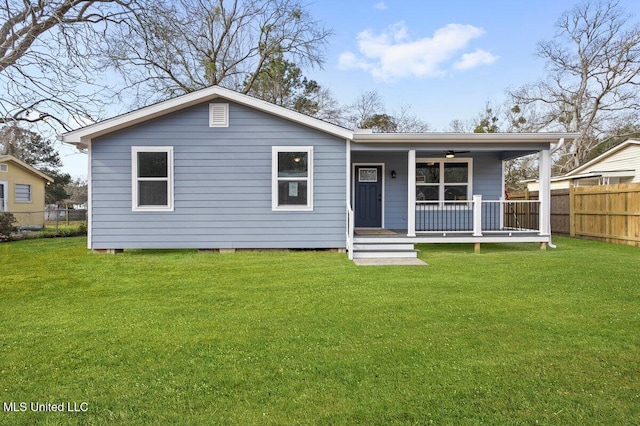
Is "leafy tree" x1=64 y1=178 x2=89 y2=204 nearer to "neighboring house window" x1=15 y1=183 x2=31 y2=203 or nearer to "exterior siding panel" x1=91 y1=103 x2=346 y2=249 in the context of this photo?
"neighboring house window" x1=15 y1=183 x2=31 y2=203

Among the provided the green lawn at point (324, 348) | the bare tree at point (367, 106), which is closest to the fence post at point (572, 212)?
the green lawn at point (324, 348)

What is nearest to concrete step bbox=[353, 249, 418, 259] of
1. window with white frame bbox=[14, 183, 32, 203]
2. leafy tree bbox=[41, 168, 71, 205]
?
window with white frame bbox=[14, 183, 32, 203]

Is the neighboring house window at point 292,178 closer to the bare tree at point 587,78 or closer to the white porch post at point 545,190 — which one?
the white porch post at point 545,190

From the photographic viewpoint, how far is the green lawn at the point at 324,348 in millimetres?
2285

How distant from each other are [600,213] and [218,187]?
10.3m

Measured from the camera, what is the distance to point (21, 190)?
19.1m

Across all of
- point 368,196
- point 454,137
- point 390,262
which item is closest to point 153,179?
point 368,196

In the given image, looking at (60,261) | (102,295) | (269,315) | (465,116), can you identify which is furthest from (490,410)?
(465,116)

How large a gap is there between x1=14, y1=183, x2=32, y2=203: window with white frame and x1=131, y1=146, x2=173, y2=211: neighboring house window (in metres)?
14.3

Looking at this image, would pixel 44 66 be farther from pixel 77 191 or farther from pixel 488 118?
pixel 77 191

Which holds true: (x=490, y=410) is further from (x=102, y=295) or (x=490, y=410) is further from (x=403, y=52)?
(x=403, y=52)

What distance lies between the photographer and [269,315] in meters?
4.11

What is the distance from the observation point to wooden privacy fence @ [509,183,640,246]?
10.1 m

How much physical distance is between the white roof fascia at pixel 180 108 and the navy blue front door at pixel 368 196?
204 centimetres
